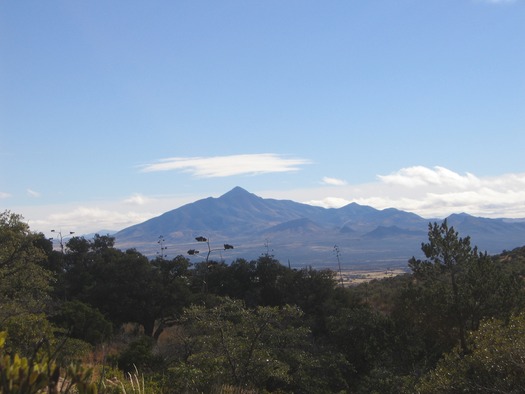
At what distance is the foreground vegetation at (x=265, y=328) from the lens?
488 inches

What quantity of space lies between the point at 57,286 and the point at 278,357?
25.4 m

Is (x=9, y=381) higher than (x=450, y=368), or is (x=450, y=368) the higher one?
(x=9, y=381)

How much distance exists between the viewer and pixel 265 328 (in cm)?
1691

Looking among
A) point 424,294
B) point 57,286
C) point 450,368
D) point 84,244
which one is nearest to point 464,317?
point 424,294

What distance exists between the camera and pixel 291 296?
3397 centimetres

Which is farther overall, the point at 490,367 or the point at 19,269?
the point at 19,269

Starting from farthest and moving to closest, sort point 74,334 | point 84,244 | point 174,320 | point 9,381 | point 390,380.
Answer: point 84,244
point 174,320
point 74,334
point 390,380
point 9,381

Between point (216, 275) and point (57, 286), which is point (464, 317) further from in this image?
point (57, 286)

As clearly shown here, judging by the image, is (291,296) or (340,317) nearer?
(340,317)

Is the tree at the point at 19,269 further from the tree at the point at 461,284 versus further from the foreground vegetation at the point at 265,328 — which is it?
the tree at the point at 461,284

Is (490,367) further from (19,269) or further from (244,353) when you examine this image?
(19,269)

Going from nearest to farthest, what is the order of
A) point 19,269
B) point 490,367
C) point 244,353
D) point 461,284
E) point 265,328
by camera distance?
point 490,367, point 244,353, point 265,328, point 461,284, point 19,269

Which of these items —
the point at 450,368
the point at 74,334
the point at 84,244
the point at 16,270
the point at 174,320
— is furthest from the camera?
the point at 84,244

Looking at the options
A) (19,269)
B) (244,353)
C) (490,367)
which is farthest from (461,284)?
(19,269)
